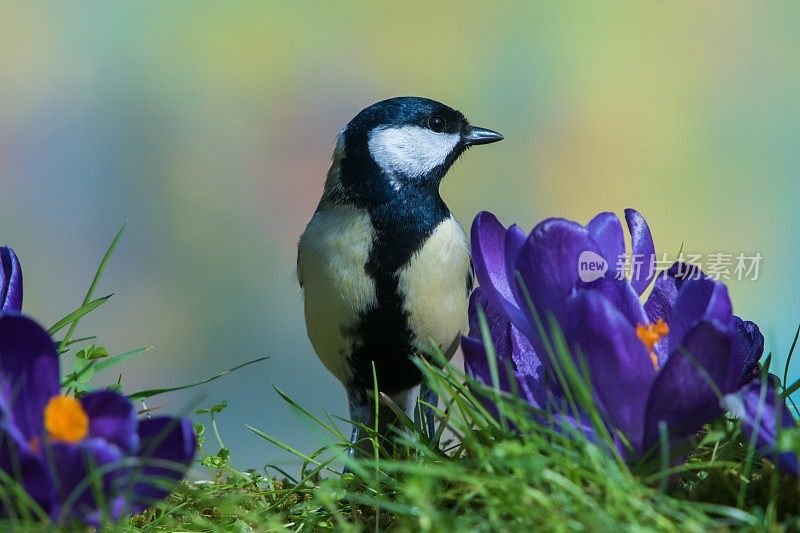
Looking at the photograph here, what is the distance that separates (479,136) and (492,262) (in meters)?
0.64

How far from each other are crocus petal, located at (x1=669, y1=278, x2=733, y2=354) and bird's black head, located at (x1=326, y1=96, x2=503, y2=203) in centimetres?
57

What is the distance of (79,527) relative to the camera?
19.2 inches

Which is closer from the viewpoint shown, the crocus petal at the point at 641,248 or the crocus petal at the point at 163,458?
the crocus petal at the point at 163,458

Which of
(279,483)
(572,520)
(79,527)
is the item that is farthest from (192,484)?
(572,520)

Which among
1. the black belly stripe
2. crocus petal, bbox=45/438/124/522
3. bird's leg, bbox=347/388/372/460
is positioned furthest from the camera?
bird's leg, bbox=347/388/372/460

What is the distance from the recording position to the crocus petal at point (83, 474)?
0.46m

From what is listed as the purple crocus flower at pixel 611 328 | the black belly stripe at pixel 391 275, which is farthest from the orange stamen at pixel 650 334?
the black belly stripe at pixel 391 275

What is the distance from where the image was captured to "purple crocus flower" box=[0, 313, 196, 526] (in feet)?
1.54

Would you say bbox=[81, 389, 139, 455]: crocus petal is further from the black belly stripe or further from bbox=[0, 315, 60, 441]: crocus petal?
the black belly stripe

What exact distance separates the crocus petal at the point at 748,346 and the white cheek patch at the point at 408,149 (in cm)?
54

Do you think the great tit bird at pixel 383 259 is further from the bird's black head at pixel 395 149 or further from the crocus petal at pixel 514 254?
the crocus petal at pixel 514 254

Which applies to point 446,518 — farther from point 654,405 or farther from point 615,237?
point 615,237

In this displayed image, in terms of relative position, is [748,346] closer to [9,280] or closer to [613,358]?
[613,358]

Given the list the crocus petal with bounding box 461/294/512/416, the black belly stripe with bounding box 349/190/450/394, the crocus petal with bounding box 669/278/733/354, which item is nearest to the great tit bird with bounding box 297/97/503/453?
the black belly stripe with bounding box 349/190/450/394
